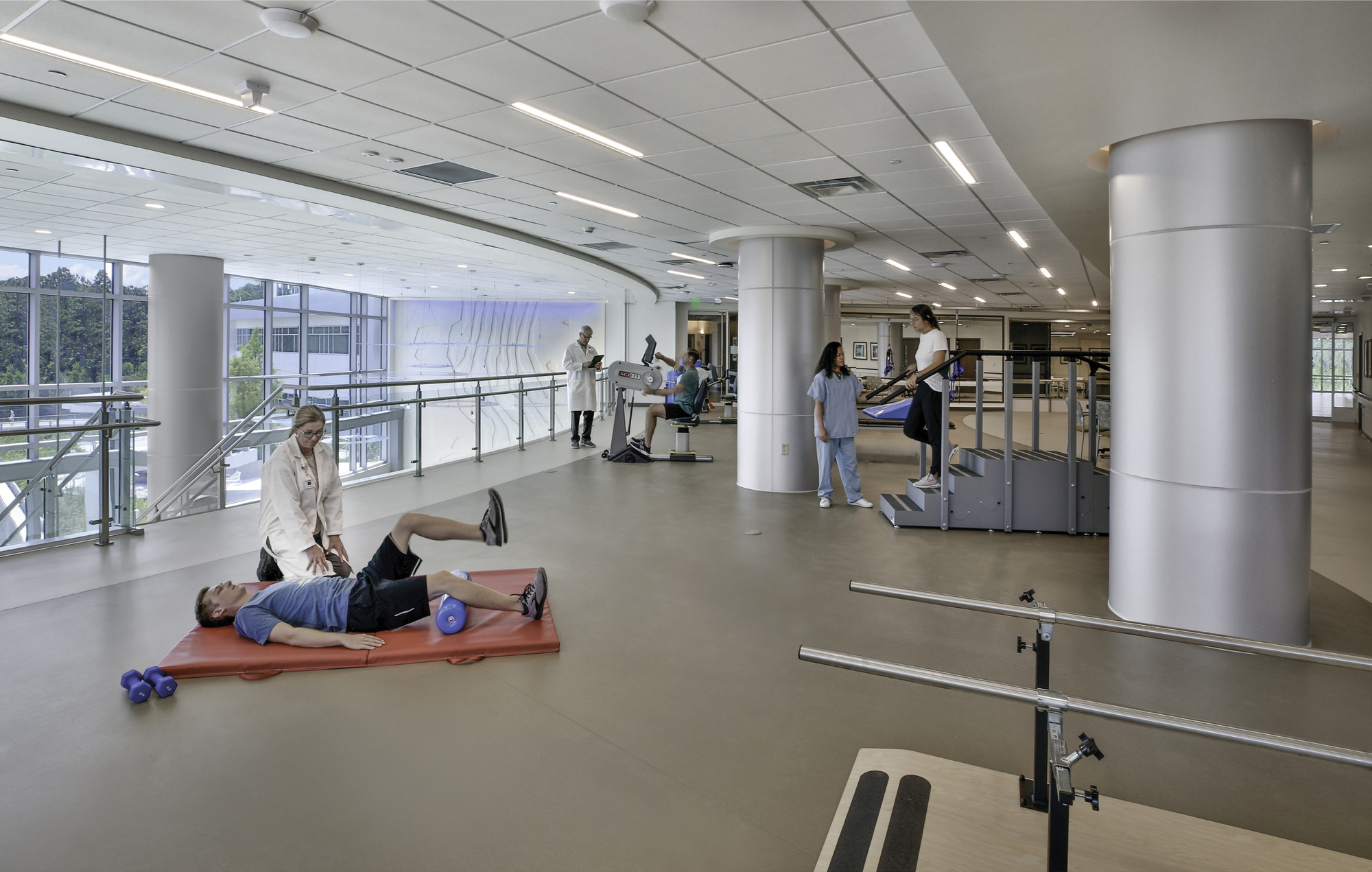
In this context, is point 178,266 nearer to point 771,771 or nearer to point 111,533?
point 111,533

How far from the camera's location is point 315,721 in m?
2.78

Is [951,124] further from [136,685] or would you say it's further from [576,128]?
[136,685]

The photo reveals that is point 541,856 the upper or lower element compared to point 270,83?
lower

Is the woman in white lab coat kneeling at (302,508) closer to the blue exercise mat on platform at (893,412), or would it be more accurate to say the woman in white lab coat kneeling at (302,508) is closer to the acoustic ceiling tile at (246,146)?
the acoustic ceiling tile at (246,146)

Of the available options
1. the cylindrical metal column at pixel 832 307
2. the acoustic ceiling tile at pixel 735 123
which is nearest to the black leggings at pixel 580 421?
the cylindrical metal column at pixel 832 307

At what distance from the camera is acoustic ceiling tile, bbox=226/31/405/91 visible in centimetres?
365

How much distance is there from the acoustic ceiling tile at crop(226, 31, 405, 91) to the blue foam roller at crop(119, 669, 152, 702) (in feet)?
9.97

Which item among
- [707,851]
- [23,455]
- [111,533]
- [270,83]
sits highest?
[270,83]

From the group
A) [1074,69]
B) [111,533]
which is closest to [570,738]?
[1074,69]

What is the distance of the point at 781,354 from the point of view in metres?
8.04

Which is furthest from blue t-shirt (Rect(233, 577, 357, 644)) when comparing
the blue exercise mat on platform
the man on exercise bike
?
the blue exercise mat on platform

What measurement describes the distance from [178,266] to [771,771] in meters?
11.9

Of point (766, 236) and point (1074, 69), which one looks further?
point (766, 236)

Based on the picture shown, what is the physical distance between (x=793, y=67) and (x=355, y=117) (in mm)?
2925
